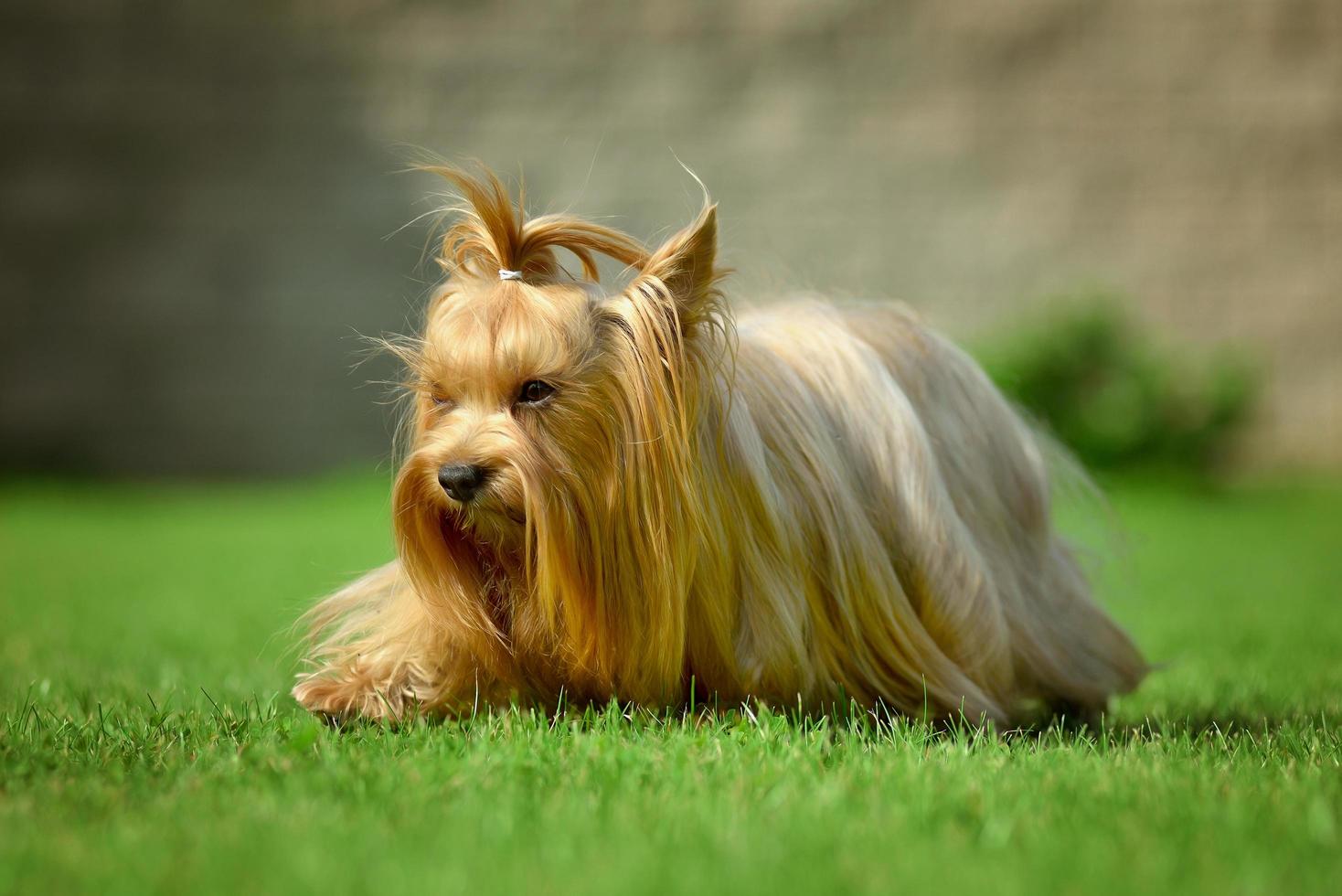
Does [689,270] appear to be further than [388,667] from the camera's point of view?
No

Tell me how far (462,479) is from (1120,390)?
286 inches

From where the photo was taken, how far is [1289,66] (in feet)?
31.9

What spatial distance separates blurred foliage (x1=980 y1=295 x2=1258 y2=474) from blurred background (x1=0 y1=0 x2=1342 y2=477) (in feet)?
1.12

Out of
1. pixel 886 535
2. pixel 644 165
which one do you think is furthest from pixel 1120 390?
pixel 886 535

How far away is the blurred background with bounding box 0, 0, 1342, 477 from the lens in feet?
31.8

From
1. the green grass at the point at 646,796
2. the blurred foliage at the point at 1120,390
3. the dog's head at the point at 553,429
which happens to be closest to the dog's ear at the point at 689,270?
the dog's head at the point at 553,429

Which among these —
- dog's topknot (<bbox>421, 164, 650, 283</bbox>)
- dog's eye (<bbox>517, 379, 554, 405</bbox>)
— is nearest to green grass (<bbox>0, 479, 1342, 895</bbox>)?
dog's eye (<bbox>517, 379, 554, 405</bbox>)

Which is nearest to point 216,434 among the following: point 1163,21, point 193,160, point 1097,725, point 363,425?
point 363,425

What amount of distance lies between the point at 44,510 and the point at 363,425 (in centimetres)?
220

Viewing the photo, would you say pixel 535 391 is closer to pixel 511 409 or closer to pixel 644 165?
pixel 511 409

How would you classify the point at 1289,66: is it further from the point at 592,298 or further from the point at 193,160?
the point at 592,298

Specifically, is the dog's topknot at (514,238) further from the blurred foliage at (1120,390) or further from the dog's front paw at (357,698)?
the blurred foliage at (1120,390)

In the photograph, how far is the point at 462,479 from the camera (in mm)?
2629

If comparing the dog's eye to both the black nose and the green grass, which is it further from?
the green grass
